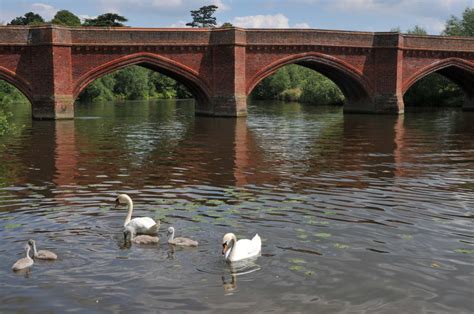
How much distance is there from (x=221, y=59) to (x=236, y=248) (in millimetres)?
29879

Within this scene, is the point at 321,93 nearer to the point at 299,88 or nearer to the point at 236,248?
the point at 299,88

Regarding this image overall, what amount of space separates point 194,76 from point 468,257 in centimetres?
2997

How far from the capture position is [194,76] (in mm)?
36812

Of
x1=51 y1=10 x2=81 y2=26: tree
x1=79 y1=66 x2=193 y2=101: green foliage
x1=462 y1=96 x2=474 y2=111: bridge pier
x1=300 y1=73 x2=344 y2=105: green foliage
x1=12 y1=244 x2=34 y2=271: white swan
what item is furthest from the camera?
x1=51 y1=10 x2=81 y2=26: tree

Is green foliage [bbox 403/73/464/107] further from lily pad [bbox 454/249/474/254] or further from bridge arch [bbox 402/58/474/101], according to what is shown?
lily pad [bbox 454/249/474/254]

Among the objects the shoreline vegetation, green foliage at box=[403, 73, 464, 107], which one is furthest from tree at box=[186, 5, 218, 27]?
green foliage at box=[403, 73, 464, 107]

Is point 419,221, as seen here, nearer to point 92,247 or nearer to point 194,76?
point 92,247

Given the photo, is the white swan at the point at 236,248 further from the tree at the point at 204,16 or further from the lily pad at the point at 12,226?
the tree at the point at 204,16

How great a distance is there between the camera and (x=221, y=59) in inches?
1447

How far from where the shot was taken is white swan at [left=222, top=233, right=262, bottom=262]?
775 cm

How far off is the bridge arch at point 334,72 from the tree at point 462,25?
63.8 feet

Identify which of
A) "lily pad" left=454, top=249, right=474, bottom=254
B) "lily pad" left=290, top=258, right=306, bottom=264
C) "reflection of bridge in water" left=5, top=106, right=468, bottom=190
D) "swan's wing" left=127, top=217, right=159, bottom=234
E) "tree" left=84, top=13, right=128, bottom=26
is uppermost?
"tree" left=84, top=13, right=128, bottom=26

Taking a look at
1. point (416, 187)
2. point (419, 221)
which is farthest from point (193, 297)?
point (416, 187)

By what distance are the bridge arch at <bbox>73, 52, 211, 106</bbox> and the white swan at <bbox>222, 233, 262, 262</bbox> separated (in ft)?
94.7
